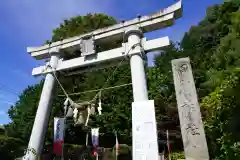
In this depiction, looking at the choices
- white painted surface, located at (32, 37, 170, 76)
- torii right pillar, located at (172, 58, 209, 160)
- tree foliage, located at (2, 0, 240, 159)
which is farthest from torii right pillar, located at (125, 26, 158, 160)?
tree foliage, located at (2, 0, 240, 159)

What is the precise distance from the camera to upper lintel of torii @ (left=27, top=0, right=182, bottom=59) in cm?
730

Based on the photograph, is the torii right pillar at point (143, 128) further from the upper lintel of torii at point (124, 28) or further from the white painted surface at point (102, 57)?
the upper lintel of torii at point (124, 28)

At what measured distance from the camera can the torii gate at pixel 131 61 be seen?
19.0ft

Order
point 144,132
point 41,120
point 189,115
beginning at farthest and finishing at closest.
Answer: point 41,120 → point 144,132 → point 189,115

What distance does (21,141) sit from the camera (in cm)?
1725

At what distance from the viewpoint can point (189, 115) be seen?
217 inches

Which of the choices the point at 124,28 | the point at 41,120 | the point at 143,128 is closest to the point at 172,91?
the point at 124,28

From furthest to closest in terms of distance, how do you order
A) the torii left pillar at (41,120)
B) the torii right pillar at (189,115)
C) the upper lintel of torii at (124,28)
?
the upper lintel of torii at (124,28) < the torii left pillar at (41,120) < the torii right pillar at (189,115)

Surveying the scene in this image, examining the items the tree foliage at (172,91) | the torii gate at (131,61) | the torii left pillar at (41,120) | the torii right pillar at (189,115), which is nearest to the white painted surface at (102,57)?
the torii gate at (131,61)

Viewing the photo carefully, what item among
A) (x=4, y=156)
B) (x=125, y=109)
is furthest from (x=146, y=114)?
(x=4, y=156)

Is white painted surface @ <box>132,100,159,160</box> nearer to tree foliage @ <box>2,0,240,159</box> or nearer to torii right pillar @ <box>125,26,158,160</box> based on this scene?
torii right pillar @ <box>125,26,158,160</box>

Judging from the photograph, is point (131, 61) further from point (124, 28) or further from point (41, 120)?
point (41, 120)

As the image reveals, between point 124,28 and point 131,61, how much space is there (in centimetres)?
129

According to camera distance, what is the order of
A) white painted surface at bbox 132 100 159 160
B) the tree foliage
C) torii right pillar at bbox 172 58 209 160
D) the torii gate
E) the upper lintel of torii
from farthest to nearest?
1. the tree foliage
2. the upper lintel of torii
3. the torii gate
4. white painted surface at bbox 132 100 159 160
5. torii right pillar at bbox 172 58 209 160
